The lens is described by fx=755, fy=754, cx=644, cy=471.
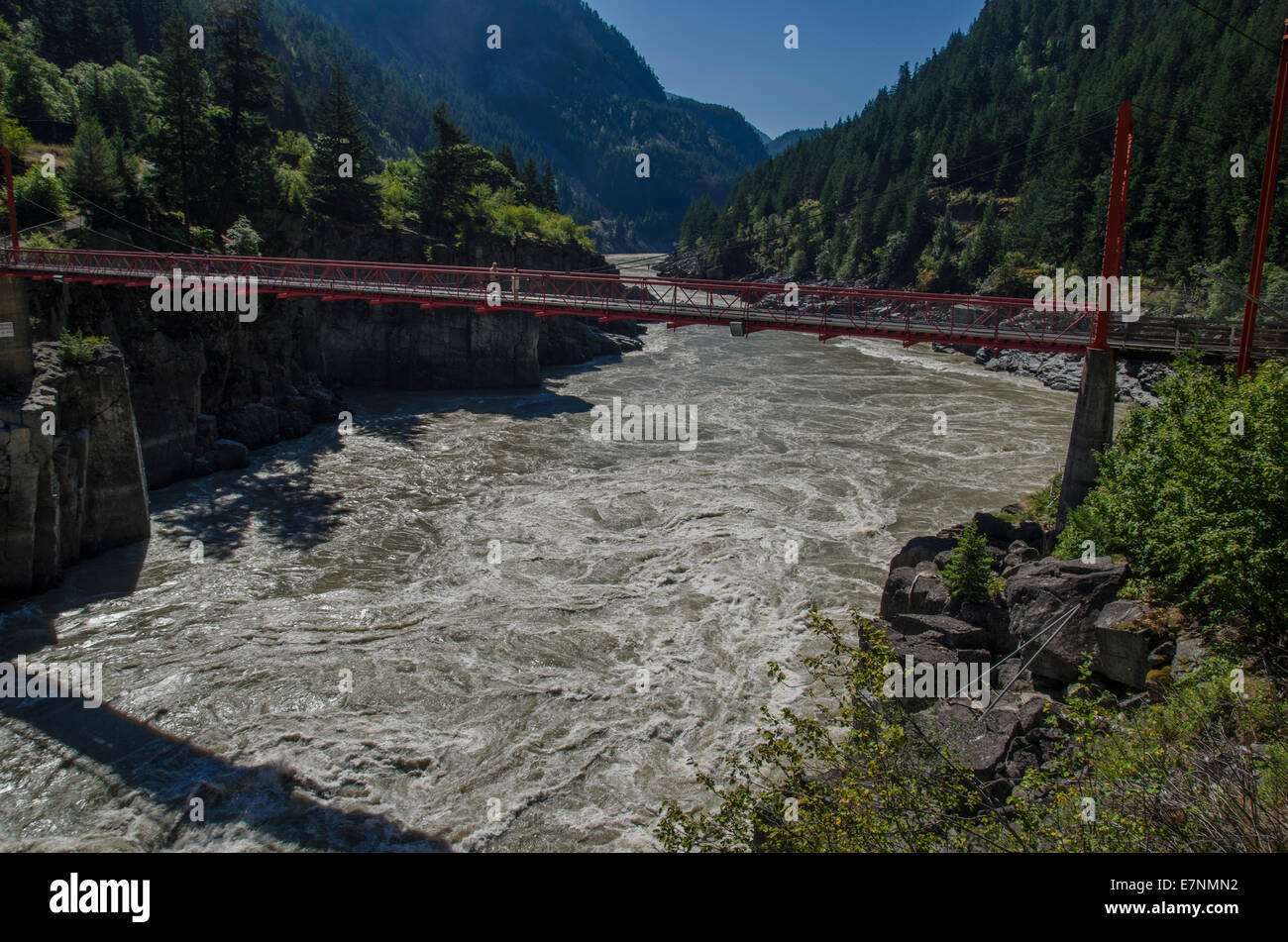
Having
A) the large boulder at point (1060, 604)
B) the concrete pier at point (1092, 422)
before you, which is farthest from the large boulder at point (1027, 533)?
the large boulder at point (1060, 604)

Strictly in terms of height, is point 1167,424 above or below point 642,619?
above

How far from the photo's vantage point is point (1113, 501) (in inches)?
563

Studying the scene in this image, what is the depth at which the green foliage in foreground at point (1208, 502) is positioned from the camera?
10.4m

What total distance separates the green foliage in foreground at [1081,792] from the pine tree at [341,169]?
46360 mm

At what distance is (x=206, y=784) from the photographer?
1214 centimetres

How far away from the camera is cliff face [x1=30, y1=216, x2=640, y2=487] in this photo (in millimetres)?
26016

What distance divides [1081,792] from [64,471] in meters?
22.6

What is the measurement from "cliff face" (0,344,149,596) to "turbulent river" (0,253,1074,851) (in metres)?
0.83

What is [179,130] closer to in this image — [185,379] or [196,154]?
[196,154]
